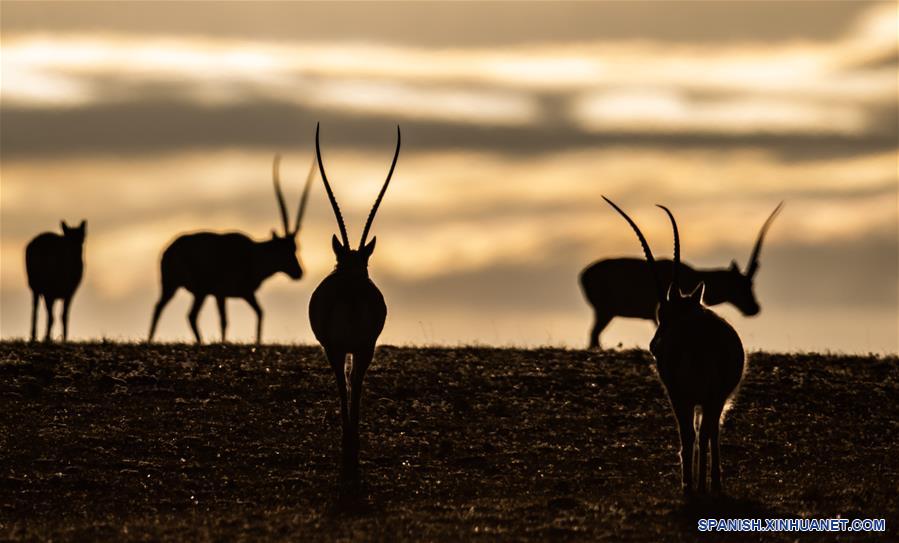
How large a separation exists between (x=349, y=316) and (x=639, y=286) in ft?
57.2

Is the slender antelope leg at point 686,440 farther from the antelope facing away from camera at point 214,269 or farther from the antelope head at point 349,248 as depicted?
the antelope facing away from camera at point 214,269

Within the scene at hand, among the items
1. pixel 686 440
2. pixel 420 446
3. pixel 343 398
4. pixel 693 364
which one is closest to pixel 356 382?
pixel 343 398

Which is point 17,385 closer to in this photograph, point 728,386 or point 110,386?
point 110,386

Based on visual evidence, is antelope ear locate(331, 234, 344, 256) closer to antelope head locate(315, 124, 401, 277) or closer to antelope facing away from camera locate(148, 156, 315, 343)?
antelope head locate(315, 124, 401, 277)

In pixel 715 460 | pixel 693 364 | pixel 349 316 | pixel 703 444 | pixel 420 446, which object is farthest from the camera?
pixel 420 446

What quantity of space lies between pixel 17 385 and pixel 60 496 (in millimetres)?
6123

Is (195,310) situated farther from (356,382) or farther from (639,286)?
(356,382)

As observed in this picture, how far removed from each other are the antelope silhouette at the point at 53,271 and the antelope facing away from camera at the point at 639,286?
1092 centimetres

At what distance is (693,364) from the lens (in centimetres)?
1759

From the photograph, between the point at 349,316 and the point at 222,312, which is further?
the point at 222,312

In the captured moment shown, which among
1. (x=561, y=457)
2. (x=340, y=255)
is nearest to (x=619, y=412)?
(x=561, y=457)

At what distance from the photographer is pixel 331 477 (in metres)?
20.6

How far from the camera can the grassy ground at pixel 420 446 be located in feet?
57.7

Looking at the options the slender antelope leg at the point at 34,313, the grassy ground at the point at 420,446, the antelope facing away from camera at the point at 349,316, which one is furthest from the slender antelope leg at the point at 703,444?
the slender antelope leg at the point at 34,313
